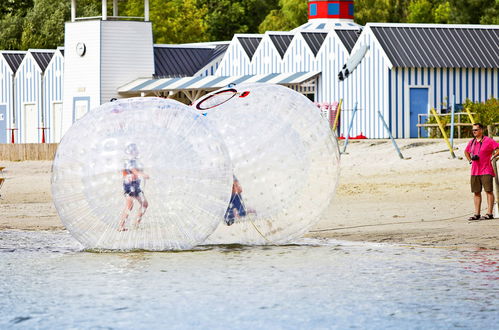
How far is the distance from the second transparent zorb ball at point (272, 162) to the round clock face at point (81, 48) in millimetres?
32740

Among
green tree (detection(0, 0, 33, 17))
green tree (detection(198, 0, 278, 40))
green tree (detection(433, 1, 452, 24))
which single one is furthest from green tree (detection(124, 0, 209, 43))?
green tree (detection(433, 1, 452, 24))

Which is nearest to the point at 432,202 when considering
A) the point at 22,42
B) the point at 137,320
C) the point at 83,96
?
the point at 137,320

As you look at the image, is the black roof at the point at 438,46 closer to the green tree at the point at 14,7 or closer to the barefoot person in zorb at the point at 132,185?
the barefoot person in zorb at the point at 132,185

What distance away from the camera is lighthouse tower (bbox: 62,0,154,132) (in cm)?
4688

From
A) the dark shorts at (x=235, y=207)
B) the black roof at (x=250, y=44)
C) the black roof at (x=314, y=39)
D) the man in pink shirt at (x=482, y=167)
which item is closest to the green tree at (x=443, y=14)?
the black roof at (x=250, y=44)

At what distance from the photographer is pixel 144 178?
13.7 meters

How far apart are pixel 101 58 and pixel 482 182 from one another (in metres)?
30.3

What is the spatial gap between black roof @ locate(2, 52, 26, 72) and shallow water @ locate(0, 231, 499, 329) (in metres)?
39.6

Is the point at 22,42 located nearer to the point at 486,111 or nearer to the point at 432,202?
the point at 486,111

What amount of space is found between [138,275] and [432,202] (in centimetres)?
991

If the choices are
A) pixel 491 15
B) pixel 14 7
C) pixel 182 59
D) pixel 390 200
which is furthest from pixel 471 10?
pixel 390 200

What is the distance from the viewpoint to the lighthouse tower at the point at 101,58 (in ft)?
154

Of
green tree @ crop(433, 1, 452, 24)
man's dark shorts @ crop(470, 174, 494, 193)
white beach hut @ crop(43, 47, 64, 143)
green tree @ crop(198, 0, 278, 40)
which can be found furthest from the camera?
green tree @ crop(198, 0, 278, 40)

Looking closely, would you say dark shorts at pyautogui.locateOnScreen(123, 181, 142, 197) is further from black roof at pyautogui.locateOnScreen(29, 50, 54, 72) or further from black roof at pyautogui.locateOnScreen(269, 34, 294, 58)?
black roof at pyautogui.locateOnScreen(29, 50, 54, 72)
